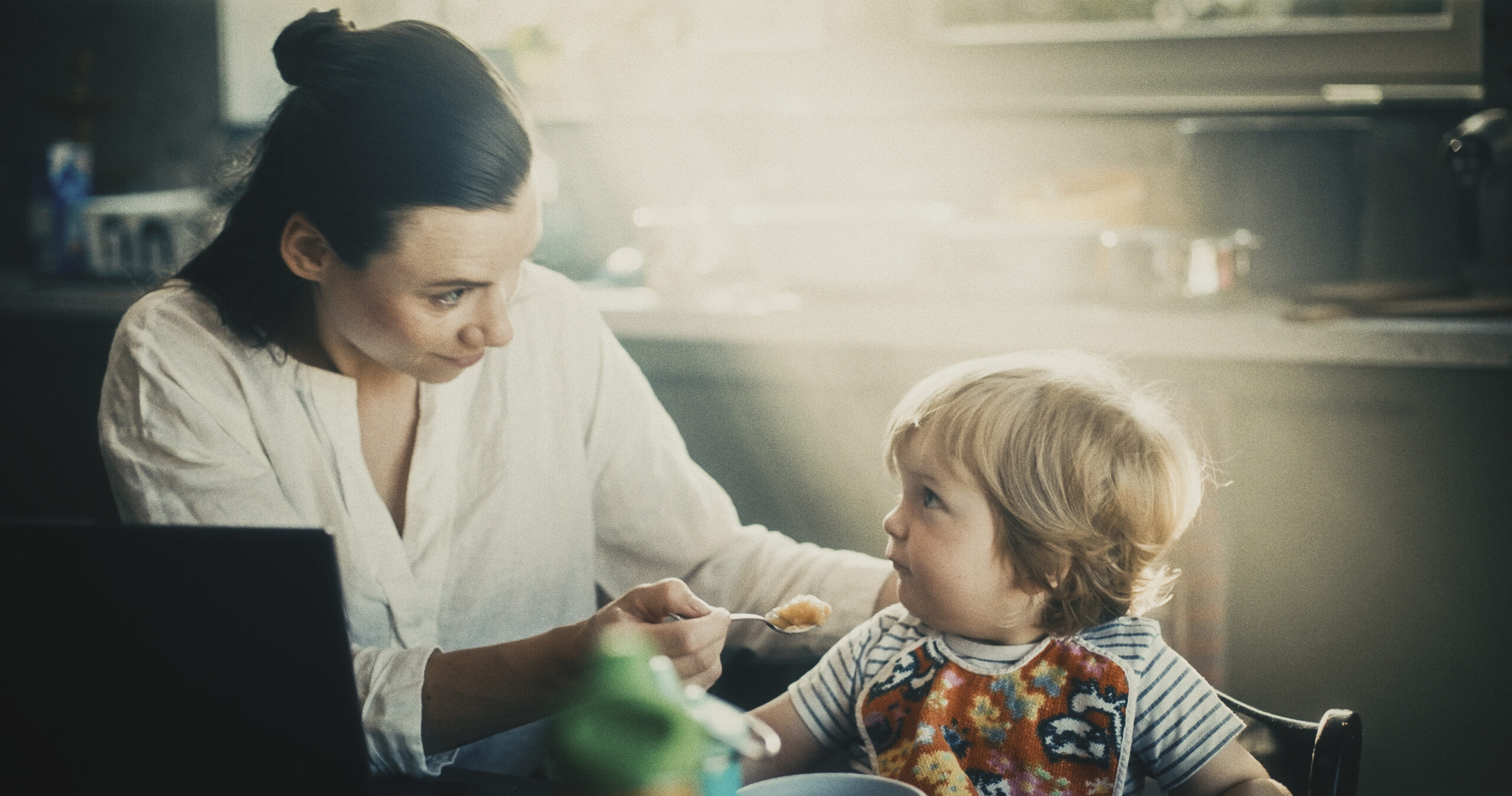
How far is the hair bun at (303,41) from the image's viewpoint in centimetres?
106

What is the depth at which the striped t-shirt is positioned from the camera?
86cm

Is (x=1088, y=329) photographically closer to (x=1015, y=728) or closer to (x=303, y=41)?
(x=1015, y=728)

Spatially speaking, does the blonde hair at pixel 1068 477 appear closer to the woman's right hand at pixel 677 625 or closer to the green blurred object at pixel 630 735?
the woman's right hand at pixel 677 625

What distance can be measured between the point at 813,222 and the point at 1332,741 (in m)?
1.42

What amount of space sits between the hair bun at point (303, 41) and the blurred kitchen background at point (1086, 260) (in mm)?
239

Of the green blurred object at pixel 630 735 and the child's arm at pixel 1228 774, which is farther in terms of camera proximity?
the child's arm at pixel 1228 774

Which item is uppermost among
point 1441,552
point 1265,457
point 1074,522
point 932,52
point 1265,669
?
point 932,52

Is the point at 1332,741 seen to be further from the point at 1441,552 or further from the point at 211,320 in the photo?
the point at 1441,552

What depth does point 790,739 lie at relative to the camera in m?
0.96

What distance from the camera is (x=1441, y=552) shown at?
1854mm

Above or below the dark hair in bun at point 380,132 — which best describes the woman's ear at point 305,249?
below

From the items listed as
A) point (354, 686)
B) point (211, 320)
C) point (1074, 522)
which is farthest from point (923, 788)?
point (211, 320)

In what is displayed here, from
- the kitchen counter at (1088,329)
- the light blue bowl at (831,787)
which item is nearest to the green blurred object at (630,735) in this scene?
the light blue bowl at (831,787)

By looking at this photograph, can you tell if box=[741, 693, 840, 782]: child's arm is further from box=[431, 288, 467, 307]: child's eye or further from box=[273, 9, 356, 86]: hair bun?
box=[273, 9, 356, 86]: hair bun
